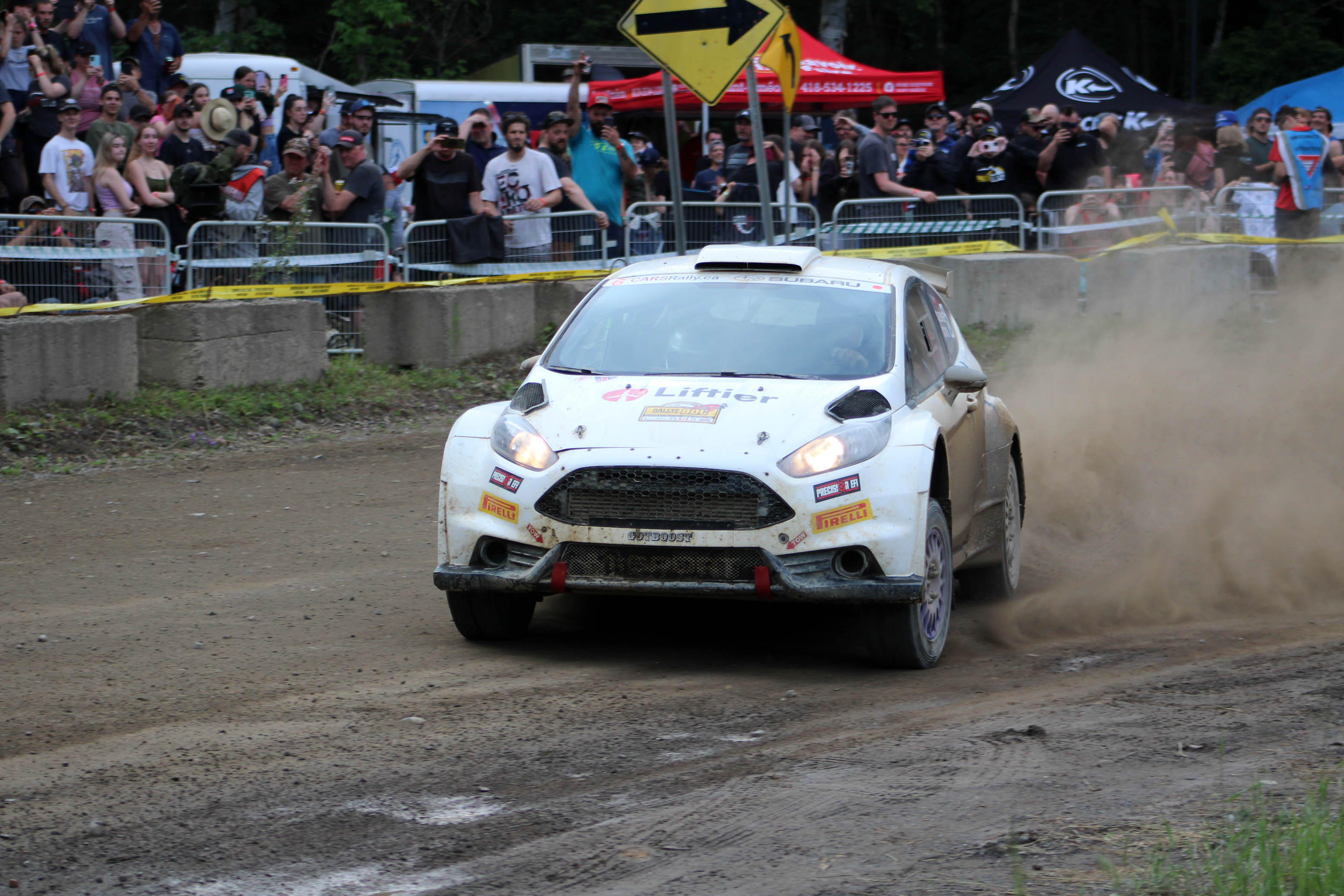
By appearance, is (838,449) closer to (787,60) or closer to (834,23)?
(787,60)

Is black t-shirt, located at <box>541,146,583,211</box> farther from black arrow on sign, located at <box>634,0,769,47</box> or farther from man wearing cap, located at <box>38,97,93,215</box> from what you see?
man wearing cap, located at <box>38,97,93,215</box>

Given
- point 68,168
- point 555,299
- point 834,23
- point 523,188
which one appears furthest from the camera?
point 834,23

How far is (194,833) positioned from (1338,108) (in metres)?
28.3

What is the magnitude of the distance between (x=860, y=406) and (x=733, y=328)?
888mm

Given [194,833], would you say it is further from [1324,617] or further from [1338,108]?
[1338,108]


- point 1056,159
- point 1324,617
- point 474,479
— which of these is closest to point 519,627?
point 474,479

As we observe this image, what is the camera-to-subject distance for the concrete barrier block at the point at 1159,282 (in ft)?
61.1

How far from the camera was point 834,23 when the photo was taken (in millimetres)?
36812

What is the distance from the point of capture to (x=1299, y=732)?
17.8 ft

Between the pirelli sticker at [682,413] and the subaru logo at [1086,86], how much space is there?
24958 mm

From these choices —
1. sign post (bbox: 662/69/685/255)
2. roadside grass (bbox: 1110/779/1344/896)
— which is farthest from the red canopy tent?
roadside grass (bbox: 1110/779/1344/896)

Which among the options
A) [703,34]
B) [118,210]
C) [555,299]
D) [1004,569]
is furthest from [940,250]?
[1004,569]

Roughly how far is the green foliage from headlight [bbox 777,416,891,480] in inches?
1327

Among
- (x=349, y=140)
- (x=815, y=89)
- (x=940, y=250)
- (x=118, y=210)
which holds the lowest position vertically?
(x=940, y=250)
